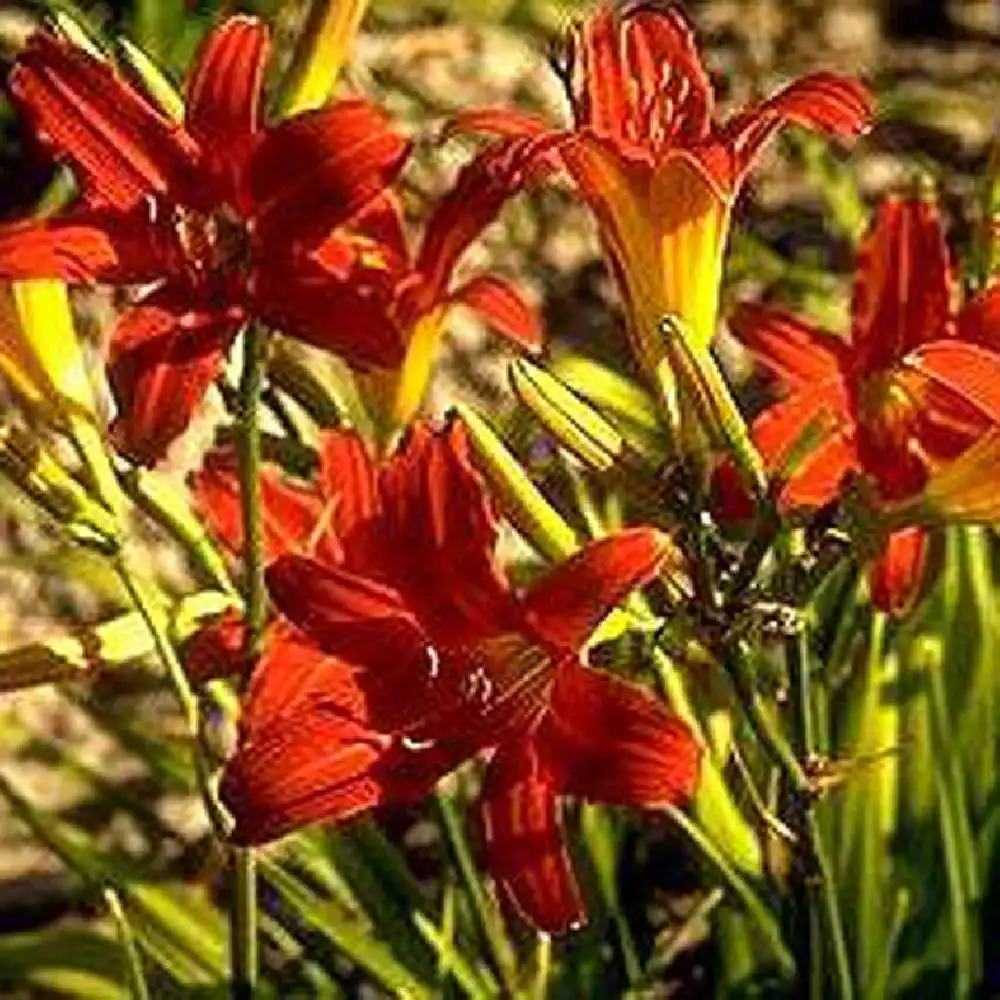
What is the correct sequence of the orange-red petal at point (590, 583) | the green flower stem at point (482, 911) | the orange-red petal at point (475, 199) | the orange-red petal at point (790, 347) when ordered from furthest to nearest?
1. the green flower stem at point (482, 911)
2. the orange-red petal at point (790, 347)
3. the orange-red petal at point (475, 199)
4. the orange-red petal at point (590, 583)

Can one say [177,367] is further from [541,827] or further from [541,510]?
[541,827]

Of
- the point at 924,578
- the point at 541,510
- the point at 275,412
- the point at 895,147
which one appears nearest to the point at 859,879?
the point at 924,578

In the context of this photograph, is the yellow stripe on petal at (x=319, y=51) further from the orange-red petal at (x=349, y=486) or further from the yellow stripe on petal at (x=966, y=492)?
the yellow stripe on petal at (x=966, y=492)

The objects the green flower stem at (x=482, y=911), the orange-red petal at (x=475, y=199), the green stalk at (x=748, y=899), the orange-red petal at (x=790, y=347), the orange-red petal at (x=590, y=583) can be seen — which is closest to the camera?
the orange-red petal at (x=590, y=583)

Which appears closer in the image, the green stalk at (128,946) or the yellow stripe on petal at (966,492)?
the yellow stripe on petal at (966,492)

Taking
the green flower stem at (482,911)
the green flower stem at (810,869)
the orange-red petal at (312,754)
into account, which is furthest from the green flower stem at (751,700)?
the green flower stem at (482,911)

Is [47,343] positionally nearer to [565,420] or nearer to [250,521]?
[250,521]

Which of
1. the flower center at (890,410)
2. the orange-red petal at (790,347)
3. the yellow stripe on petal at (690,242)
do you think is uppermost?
the yellow stripe on petal at (690,242)
